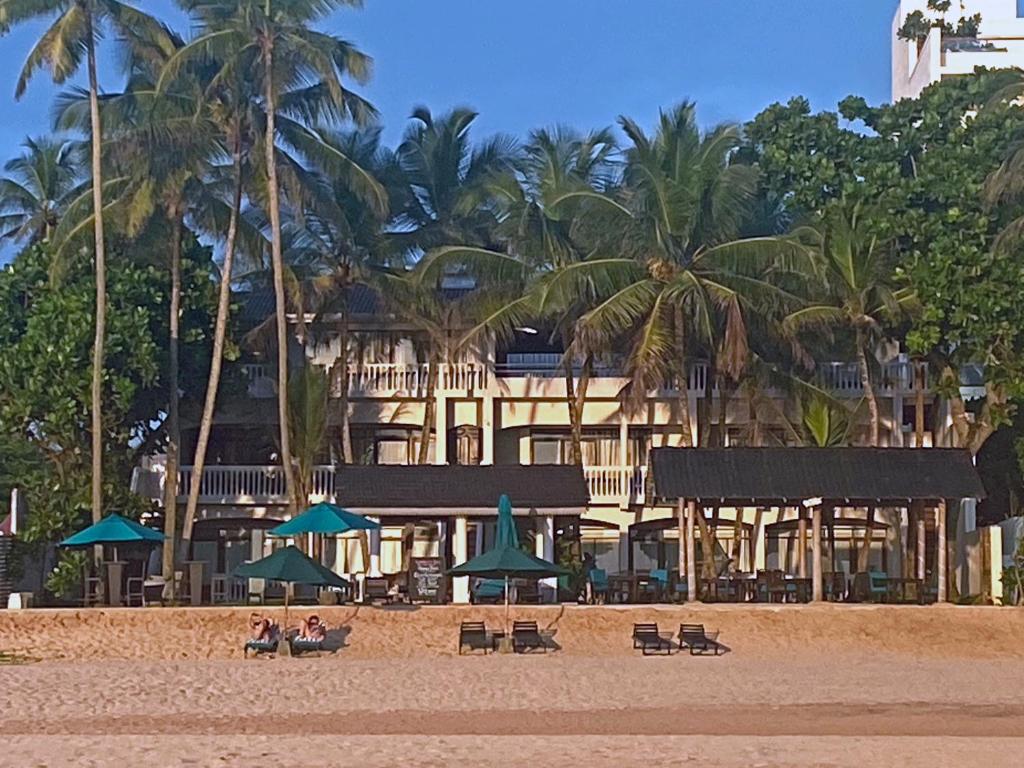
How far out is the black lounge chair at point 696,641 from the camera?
27328 millimetres

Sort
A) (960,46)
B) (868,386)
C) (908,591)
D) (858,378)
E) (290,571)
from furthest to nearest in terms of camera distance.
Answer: (960,46) < (858,378) < (868,386) < (908,591) < (290,571)

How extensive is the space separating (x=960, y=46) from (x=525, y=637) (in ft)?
152

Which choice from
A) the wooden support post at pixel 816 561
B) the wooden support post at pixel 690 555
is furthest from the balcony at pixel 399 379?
the wooden support post at pixel 816 561

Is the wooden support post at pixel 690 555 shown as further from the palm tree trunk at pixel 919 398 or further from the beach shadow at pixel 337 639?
the palm tree trunk at pixel 919 398

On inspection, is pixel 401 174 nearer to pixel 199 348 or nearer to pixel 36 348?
pixel 199 348

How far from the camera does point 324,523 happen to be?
93.7ft

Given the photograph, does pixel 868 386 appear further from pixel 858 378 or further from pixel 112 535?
pixel 112 535

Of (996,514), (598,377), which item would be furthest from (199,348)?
(996,514)

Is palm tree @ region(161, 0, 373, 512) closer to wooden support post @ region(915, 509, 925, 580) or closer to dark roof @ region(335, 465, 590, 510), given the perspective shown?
dark roof @ region(335, 465, 590, 510)

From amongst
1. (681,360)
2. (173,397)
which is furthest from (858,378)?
(173,397)

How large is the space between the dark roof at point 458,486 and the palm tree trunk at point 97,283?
5205mm

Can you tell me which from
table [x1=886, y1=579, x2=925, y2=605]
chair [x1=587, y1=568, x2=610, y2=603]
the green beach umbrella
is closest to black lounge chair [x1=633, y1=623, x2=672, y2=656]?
chair [x1=587, y1=568, x2=610, y2=603]

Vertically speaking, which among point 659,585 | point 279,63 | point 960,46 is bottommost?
point 659,585

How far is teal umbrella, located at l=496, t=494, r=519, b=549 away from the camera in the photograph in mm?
28969
